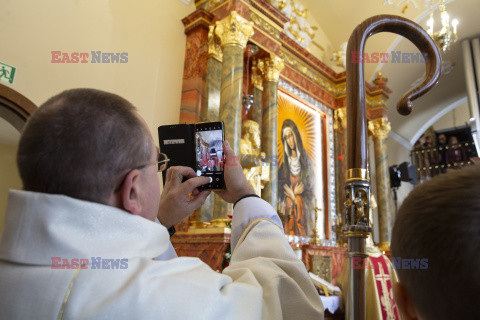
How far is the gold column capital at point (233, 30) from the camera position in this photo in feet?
16.9

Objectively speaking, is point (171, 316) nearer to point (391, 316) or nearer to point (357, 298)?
point (357, 298)

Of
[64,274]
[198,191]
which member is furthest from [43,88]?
[64,274]

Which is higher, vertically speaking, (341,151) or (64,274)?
(341,151)

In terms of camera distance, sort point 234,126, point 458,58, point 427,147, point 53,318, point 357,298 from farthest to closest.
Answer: point 427,147, point 458,58, point 234,126, point 357,298, point 53,318

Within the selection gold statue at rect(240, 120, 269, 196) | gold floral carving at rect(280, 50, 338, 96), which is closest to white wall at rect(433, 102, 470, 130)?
gold floral carving at rect(280, 50, 338, 96)

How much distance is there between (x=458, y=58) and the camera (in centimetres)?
1084

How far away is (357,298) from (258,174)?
4.26m

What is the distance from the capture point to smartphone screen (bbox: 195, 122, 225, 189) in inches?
57.3

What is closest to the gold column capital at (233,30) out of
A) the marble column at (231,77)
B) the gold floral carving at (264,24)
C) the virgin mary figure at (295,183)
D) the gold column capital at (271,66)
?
the marble column at (231,77)

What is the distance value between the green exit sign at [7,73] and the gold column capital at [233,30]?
2574 mm

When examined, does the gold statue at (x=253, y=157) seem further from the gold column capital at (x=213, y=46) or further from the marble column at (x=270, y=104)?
the gold column capital at (x=213, y=46)
